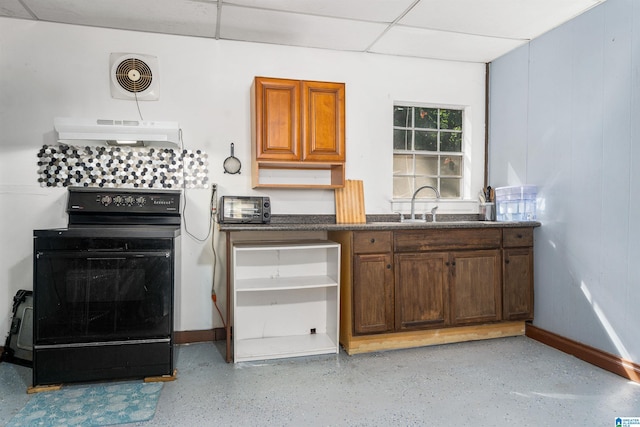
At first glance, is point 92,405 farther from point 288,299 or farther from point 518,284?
point 518,284

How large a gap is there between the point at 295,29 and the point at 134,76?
1.37 metres

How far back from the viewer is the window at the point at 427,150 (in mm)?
3936

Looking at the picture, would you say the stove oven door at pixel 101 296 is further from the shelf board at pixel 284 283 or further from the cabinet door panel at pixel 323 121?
the cabinet door panel at pixel 323 121

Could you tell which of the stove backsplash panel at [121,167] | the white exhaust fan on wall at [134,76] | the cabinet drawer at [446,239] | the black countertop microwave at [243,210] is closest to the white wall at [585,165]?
the cabinet drawer at [446,239]

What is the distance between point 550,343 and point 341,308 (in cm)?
175

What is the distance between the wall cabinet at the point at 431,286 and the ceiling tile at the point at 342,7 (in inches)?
65.8

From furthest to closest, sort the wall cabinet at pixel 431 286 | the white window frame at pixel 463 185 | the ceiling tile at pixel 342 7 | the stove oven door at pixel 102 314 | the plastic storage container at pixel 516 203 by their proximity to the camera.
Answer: the white window frame at pixel 463 185, the plastic storage container at pixel 516 203, the wall cabinet at pixel 431 286, the ceiling tile at pixel 342 7, the stove oven door at pixel 102 314

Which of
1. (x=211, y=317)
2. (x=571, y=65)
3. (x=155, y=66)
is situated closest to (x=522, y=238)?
(x=571, y=65)

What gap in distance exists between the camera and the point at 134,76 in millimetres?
3195

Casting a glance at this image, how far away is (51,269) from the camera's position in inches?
95.5

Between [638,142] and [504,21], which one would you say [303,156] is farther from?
[638,142]

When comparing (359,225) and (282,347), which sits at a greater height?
(359,225)

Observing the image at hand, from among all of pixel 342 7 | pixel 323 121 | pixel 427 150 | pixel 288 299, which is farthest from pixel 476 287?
pixel 342 7

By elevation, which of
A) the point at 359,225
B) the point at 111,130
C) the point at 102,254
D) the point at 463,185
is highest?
the point at 111,130
